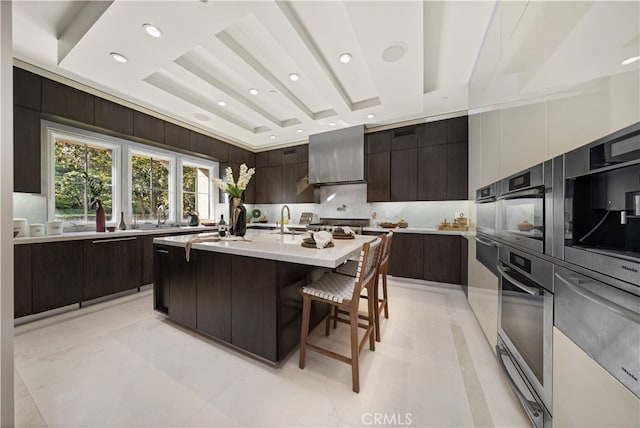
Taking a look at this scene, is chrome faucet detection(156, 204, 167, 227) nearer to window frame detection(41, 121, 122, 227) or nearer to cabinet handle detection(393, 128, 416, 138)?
window frame detection(41, 121, 122, 227)

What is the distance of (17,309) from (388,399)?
3.47 metres

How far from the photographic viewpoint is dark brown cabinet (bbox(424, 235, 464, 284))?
10.7 ft

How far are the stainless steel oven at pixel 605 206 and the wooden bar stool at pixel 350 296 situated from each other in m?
0.86

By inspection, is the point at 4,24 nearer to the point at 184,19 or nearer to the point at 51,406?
the point at 184,19

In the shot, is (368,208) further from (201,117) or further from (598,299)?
(598,299)

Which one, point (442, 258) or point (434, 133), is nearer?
point (442, 258)

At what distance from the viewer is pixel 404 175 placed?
3.80 meters

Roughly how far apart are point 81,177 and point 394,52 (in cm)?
414

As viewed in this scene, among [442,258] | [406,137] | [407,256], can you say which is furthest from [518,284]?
[406,137]

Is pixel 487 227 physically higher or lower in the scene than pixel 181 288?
higher

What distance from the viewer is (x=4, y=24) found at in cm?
63

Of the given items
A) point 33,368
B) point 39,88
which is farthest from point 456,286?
point 39,88

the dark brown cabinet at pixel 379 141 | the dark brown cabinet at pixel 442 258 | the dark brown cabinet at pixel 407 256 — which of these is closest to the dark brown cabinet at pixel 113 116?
the dark brown cabinet at pixel 379 141

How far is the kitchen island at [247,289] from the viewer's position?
1.52 meters
